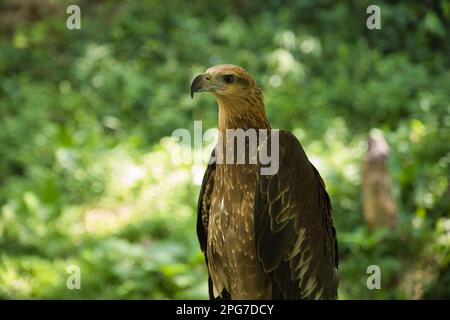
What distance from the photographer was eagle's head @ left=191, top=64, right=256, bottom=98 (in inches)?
87.8

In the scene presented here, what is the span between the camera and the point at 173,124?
743 cm

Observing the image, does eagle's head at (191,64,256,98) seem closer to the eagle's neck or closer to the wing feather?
the eagle's neck

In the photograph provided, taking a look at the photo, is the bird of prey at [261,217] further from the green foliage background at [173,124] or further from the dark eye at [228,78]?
the green foliage background at [173,124]

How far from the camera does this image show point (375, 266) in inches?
196

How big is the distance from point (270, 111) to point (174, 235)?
252 cm

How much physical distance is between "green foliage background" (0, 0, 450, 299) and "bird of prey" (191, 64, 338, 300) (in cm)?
130

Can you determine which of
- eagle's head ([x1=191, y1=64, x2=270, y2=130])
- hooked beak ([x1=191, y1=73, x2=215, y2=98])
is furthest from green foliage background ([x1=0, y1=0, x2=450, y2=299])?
hooked beak ([x1=191, y1=73, x2=215, y2=98])

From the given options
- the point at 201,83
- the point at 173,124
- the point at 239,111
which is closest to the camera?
the point at 201,83

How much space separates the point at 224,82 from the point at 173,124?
5214mm

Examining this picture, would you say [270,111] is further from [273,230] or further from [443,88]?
[273,230]

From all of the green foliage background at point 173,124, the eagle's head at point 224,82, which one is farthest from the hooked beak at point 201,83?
the green foliage background at point 173,124

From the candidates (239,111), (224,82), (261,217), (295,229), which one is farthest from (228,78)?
(295,229)

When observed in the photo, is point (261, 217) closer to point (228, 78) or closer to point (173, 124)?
point (228, 78)

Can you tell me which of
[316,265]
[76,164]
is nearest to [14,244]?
[76,164]
